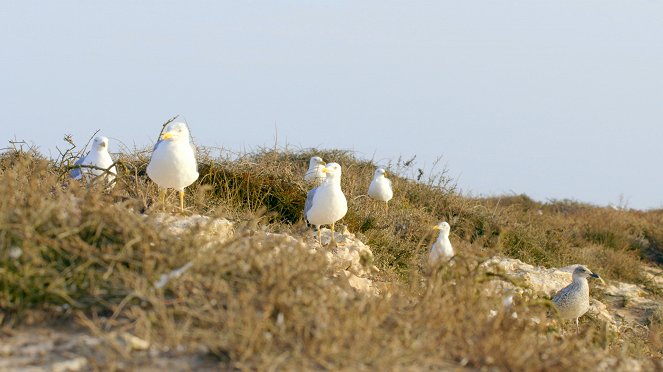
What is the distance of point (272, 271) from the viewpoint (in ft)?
12.6

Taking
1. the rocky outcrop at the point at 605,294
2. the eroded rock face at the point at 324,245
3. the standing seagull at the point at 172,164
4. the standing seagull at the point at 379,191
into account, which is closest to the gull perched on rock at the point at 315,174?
the standing seagull at the point at 379,191

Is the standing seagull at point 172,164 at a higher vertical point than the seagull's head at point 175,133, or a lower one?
lower

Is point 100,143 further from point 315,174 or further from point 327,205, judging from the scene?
point 315,174

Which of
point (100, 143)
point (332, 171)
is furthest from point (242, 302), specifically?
point (100, 143)

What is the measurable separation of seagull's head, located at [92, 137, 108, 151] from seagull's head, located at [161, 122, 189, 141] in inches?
96.4

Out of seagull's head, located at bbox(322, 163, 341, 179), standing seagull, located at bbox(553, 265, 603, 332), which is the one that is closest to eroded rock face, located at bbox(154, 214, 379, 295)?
seagull's head, located at bbox(322, 163, 341, 179)

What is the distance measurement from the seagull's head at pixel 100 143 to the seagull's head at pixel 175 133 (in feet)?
8.03

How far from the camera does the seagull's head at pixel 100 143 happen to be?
966 cm

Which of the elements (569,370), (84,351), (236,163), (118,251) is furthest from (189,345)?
(236,163)

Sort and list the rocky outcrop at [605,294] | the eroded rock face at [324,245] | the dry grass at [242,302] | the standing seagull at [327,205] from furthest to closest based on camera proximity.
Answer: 1. the rocky outcrop at [605,294]
2. the standing seagull at [327,205]
3. the eroded rock face at [324,245]
4. the dry grass at [242,302]

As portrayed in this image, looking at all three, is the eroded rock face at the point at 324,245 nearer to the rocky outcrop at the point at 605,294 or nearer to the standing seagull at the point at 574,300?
the standing seagull at the point at 574,300

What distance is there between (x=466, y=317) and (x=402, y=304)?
320 millimetres

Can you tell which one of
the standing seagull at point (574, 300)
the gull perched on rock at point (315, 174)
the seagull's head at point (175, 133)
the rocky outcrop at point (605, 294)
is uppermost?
the seagull's head at point (175, 133)

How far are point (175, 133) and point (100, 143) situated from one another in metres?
2.68
